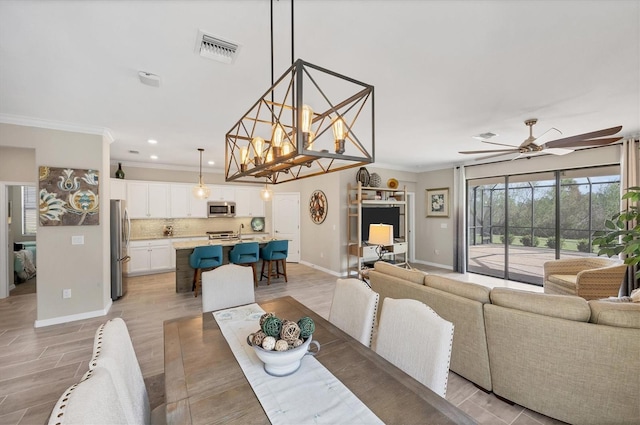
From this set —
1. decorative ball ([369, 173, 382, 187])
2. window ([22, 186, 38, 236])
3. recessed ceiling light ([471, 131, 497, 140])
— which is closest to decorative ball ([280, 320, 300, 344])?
recessed ceiling light ([471, 131, 497, 140])

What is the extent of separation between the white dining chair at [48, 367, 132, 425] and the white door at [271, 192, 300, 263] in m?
6.58

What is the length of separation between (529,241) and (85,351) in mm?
7326

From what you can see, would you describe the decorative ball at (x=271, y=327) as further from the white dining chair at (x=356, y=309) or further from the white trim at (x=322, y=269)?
the white trim at (x=322, y=269)

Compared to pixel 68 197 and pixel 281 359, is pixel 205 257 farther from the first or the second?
pixel 281 359

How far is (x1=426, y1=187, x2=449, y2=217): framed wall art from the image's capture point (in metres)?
6.70

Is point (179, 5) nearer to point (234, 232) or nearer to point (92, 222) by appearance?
point (92, 222)

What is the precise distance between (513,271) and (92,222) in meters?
7.81

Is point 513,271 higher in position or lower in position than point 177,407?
lower

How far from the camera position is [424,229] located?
727cm

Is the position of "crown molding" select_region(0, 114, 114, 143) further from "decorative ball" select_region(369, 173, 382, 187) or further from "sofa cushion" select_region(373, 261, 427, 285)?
"decorative ball" select_region(369, 173, 382, 187)

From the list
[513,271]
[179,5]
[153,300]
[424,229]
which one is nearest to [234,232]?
[153,300]

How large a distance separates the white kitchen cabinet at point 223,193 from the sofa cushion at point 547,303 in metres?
6.45

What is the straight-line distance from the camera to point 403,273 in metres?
2.83

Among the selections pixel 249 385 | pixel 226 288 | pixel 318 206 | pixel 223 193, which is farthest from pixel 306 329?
pixel 223 193
